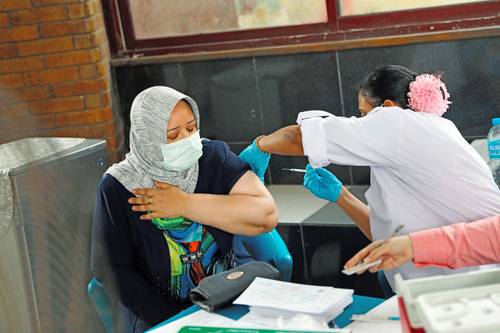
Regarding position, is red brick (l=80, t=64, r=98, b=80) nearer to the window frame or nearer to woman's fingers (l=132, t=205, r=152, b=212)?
the window frame

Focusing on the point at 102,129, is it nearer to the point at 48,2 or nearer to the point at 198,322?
the point at 48,2

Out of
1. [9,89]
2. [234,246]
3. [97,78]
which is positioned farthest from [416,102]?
[9,89]

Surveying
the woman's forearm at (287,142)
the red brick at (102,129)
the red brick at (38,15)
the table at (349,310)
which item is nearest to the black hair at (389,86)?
the woman's forearm at (287,142)

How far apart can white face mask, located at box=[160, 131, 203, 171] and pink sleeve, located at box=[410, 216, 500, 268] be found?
77 centimetres

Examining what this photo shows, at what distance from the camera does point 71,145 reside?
2717 millimetres

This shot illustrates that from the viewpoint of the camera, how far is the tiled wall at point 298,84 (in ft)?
10.9

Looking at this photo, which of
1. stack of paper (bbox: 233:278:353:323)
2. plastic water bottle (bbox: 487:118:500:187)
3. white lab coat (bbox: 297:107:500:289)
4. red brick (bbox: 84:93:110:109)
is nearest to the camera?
stack of paper (bbox: 233:278:353:323)

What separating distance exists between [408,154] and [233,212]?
55 cm

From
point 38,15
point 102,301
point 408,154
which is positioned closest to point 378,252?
point 408,154

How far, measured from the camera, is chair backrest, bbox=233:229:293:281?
8.45 ft

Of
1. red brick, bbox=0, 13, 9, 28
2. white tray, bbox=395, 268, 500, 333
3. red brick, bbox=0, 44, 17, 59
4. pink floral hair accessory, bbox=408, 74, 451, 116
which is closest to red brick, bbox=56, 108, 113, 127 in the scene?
red brick, bbox=0, 44, 17, 59

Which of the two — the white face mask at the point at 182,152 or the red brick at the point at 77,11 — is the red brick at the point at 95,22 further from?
the white face mask at the point at 182,152

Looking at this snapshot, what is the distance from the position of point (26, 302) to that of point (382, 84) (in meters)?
1.23

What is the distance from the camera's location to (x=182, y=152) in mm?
2432
